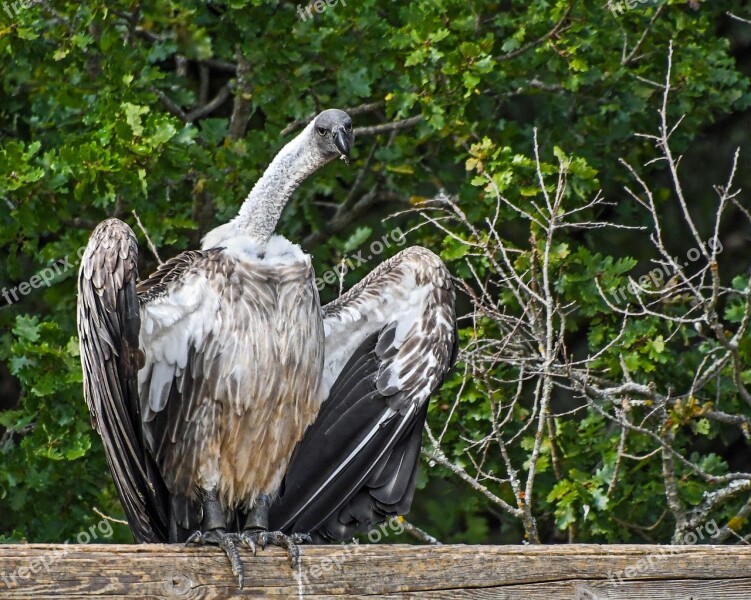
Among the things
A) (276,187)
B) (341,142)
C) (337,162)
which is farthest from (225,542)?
(337,162)

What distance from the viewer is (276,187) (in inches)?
185

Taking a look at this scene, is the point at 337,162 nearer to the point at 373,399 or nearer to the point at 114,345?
the point at 373,399

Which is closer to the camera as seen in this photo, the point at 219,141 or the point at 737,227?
the point at 219,141

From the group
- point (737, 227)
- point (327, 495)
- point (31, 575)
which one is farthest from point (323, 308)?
point (737, 227)

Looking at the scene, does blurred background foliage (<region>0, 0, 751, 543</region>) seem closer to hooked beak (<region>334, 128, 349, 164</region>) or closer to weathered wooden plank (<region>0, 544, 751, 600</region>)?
hooked beak (<region>334, 128, 349, 164</region>)

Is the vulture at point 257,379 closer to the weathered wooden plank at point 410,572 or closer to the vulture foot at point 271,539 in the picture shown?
the vulture foot at point 271,539

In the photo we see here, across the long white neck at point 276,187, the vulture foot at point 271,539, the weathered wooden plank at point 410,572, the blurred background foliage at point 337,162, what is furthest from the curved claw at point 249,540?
the blurred background foliage at point 337,162

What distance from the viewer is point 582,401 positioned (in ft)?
23.9

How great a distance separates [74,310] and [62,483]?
2.90ft

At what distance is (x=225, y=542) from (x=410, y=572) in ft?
1.90

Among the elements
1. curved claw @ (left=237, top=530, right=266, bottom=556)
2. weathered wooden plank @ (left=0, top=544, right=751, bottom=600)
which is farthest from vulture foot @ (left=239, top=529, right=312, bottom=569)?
weathered wooden plank @ (left=0, top=544, right=751, bottom=600)

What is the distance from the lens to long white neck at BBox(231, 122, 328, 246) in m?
4.66

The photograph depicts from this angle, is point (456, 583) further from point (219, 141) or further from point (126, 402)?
point (219, 141)

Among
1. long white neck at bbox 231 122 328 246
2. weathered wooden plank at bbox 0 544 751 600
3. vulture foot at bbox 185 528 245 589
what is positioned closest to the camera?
weathered wooden plank at bbox 0 544 751 600
